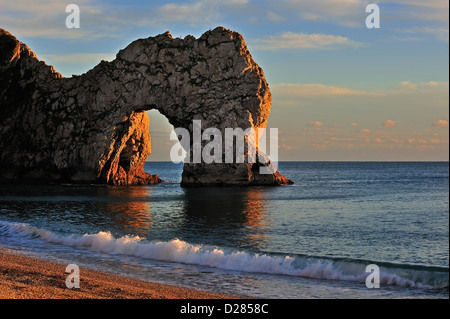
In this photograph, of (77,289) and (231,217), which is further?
(231,217)

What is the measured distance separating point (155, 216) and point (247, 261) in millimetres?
17897

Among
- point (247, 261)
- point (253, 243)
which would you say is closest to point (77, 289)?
point (247, 261)

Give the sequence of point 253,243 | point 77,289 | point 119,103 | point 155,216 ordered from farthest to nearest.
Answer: point 119,103, point 155,216, point 253,243, point 77,289

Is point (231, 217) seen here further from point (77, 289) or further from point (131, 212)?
point (77, 289)

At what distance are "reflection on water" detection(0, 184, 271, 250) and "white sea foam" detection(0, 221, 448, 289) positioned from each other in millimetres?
2786

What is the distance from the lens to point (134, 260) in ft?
68.2

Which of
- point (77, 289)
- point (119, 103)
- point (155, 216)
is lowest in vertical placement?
point (155, 216)

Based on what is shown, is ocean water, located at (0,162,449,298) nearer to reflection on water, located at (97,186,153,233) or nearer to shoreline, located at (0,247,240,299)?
reflection on water, located at (97,186,153,233)

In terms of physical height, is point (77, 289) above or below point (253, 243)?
above

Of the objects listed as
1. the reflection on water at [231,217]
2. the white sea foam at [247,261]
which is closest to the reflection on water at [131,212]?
the reflection on water at [231,217]

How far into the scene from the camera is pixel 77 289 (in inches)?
567

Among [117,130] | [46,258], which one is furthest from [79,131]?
[46,258]

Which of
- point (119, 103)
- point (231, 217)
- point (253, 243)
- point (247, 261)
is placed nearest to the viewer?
point (247, 261)
